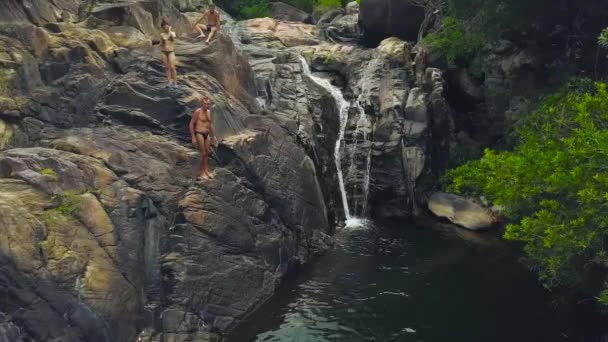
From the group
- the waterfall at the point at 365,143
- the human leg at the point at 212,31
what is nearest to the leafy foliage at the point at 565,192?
the waterfall at the point at 365,143

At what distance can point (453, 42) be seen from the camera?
92.4ft

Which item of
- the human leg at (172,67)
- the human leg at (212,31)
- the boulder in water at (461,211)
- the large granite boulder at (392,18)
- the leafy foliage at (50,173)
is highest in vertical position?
the large granite boulder at (392,18)

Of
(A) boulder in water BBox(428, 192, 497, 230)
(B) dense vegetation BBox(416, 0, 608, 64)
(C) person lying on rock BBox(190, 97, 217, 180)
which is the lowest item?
(A) boulder in water BBox(428, 192, 497, 230)

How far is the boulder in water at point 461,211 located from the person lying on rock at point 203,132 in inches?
516

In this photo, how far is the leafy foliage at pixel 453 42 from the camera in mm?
27547

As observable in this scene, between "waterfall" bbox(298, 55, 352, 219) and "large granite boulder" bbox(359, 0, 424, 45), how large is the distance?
20.1 ft

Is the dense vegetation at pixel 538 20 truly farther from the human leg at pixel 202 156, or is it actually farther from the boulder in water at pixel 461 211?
the human leg at pixel 202 156

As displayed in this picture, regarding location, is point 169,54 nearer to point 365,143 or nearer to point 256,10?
point 365,143

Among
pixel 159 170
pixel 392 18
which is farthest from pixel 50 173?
pixel 392 18

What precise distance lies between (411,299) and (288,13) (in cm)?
3445

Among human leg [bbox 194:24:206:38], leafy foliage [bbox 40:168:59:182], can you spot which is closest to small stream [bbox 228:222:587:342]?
leafy foliage [bbox 40:168:59:182]

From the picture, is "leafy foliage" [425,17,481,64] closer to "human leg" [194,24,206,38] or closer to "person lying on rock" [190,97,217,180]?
"human leg" [194,24,206,38]

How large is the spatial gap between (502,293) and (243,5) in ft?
122

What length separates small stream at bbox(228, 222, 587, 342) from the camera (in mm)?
15227
